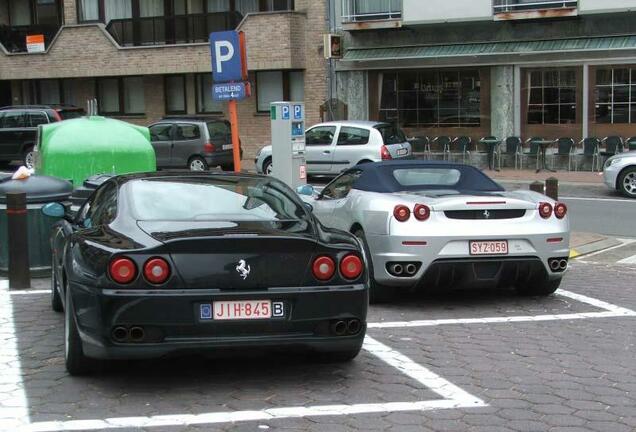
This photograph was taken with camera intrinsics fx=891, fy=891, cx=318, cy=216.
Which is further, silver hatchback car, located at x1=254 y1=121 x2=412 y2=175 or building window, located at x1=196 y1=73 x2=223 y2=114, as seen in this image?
building window, located at x1=196 y1=73 x2=223 y2=114

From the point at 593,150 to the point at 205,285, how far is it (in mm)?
19951

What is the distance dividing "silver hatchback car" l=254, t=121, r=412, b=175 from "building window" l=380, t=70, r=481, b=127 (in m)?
4.92

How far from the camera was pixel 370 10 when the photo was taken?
27406 mm

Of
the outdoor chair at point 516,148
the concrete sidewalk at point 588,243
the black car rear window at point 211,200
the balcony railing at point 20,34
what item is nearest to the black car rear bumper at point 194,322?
the black car rear window at point 211,200

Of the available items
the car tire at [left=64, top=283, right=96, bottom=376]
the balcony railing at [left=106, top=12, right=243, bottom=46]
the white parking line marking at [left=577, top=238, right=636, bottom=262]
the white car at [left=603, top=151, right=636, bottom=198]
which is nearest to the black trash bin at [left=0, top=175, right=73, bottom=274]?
the car tire at [left=64, top=283, right=96, bottom=376]

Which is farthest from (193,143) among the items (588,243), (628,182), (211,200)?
(211,200)

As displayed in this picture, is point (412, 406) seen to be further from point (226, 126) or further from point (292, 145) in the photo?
point (226, 126)

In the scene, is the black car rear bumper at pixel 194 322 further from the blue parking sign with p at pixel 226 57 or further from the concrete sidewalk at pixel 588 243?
the blue parking sign with p at pixel 226 57

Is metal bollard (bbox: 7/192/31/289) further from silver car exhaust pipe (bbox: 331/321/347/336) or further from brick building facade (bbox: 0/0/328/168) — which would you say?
brick building facade (bbox: 0/0/328/168)

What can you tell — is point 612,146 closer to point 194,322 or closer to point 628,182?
point 628,182

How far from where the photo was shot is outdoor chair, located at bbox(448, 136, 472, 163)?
84.7 feet

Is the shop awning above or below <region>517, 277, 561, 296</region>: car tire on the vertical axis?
above

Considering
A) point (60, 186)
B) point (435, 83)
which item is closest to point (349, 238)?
point (60, 186)

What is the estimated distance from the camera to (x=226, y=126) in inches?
977
